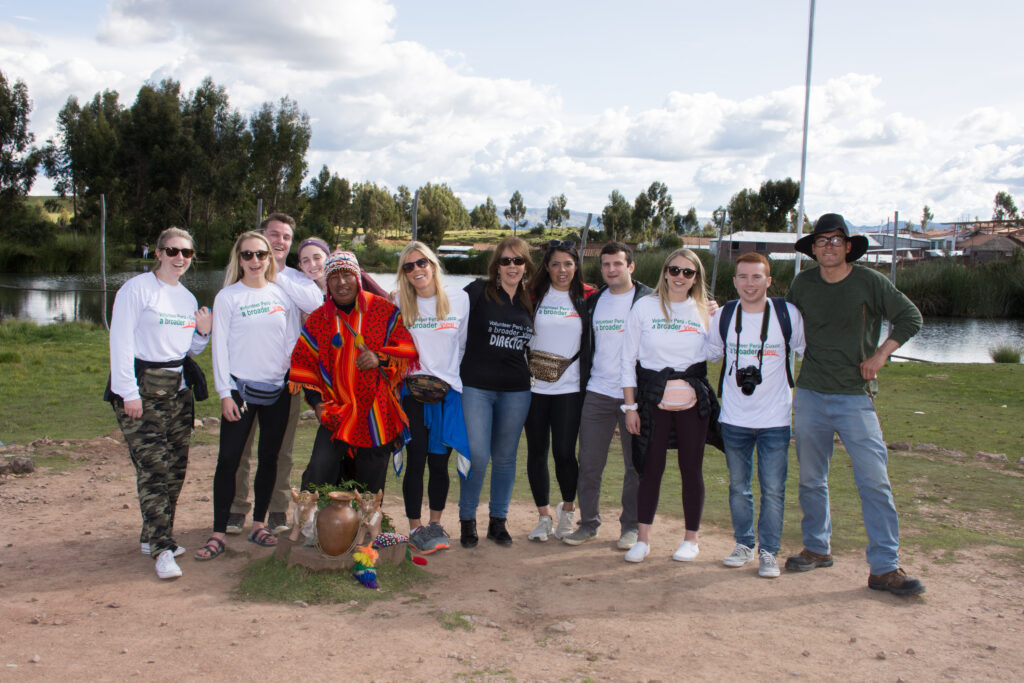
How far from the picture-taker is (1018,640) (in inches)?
152

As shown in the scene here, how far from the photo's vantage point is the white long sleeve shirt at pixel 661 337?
4.75m

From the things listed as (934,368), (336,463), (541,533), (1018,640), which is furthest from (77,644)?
(934,368)

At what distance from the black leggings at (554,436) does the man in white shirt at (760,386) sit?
0.93m

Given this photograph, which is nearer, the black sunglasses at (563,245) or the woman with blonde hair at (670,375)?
the woman with blonde hair at (670,375)

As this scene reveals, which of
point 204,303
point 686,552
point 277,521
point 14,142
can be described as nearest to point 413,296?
point 277,521

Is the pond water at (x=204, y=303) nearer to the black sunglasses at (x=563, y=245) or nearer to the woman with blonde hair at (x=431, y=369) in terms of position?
the black sunglasses at (x=563, y=245)

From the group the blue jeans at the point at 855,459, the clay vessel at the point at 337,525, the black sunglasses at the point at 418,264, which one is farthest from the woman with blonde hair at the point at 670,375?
the clay vessel at the point at 337,525

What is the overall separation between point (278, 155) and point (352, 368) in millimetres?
59682

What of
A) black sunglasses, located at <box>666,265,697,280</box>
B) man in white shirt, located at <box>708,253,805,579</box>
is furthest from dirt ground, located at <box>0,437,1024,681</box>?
black sunglasses, located at <box>666,265,697,280</box>

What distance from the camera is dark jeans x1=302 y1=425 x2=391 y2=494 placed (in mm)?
4605

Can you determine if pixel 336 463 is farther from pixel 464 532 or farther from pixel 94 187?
pixel 94 187

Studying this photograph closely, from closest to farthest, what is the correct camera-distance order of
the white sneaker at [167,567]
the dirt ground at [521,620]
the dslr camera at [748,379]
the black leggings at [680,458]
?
the dirt ground at [521,620] < the white sneaker at [167,567] < the dslr camera at [748,379] < the black leggings at [680,458]

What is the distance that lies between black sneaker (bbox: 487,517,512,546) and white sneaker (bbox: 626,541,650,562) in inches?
30.7

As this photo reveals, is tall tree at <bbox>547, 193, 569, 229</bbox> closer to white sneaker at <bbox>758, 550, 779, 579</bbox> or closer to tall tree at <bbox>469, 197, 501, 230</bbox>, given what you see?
tall tree at <bbox>469, 197, 501, 230</bbox>
